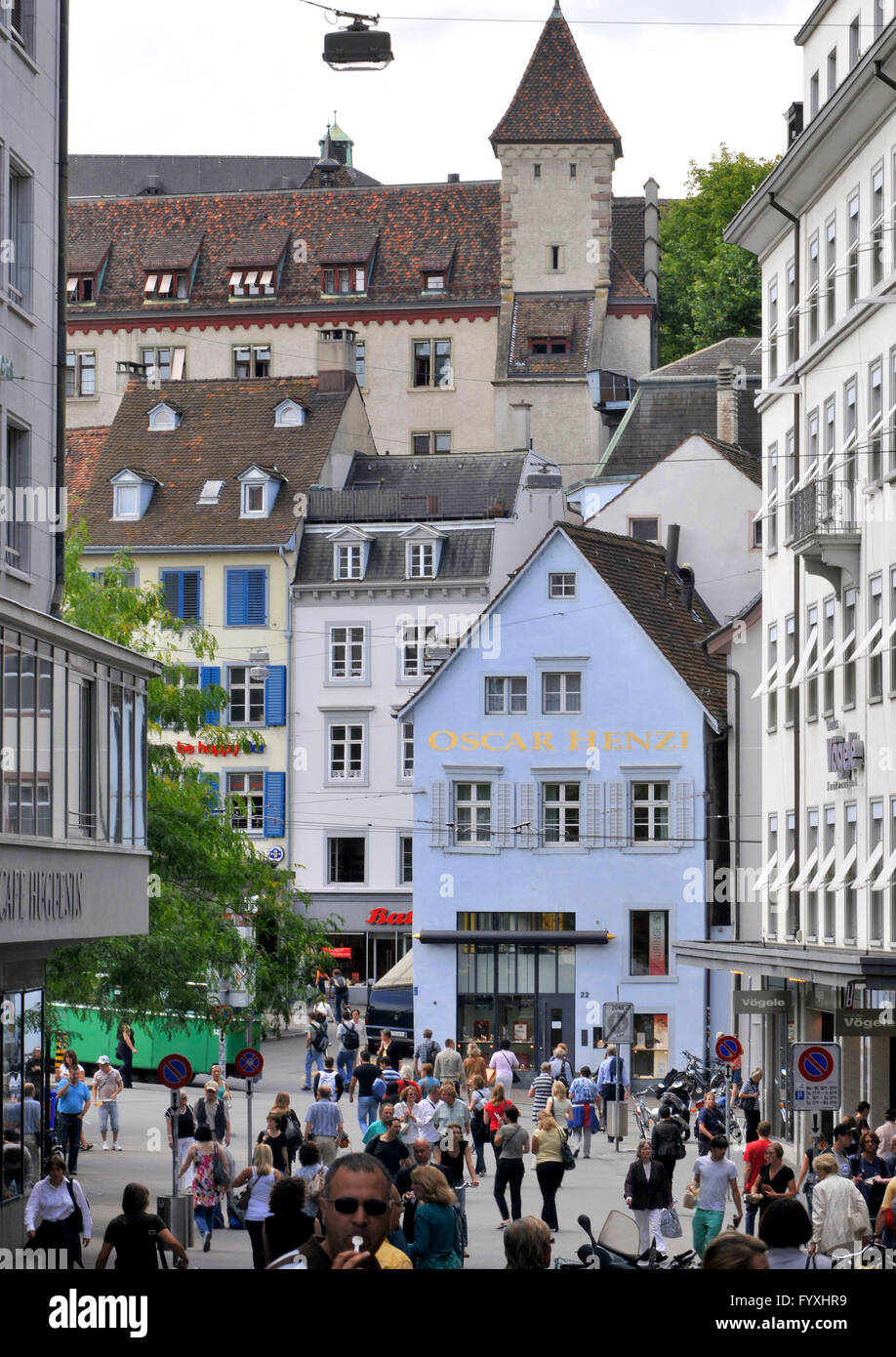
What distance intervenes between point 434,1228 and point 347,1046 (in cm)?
3732

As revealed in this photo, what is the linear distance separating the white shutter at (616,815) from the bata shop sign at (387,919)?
36.0 feet

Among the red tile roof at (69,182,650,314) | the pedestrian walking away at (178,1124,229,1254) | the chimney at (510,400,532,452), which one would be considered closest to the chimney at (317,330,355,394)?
the red tile roof at (69,182,650,314)

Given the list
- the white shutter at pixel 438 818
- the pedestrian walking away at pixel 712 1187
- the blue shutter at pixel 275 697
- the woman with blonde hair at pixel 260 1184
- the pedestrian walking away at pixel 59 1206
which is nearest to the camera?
the pedestrian walking away at pixel 59 1206

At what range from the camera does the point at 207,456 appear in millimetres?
71375

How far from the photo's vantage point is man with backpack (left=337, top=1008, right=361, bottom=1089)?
45.9 m

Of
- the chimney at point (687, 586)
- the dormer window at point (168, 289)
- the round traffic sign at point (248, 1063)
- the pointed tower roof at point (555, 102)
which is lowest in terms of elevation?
the round traffic sign at point (248, 1063)

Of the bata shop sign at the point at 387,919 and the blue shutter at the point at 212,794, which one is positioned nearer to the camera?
the blue shutter at the point at 212,794

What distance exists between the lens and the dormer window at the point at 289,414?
7225 centimetres

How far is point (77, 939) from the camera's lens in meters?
21.4

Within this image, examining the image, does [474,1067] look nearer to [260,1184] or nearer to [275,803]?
[260,1184]

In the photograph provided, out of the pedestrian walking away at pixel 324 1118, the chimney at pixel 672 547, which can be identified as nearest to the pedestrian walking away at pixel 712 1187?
the pedestrian walking away at pixel 324 1118

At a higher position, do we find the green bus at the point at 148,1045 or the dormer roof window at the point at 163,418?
the dormer roof window at the point at 163,418

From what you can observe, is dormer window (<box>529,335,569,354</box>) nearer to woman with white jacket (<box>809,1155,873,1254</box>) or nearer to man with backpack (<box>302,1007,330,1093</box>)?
man with backpack (<box>302,1007,330,1093</box>)

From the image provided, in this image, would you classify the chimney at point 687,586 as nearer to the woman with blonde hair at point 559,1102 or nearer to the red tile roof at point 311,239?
the red tile roof at point 311,239
